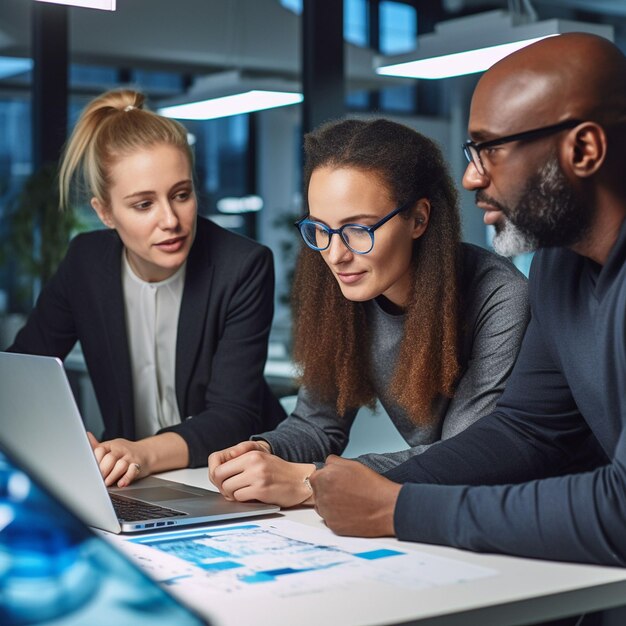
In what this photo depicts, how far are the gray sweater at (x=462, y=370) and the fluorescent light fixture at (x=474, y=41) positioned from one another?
5.21ft

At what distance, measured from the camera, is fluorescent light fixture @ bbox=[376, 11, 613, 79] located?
344 cm

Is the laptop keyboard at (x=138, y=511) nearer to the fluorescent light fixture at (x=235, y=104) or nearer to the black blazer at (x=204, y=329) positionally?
the black blazer at (x=204, y=329)

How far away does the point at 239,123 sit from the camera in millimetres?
9102

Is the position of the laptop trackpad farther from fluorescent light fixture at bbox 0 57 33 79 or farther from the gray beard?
fluorescent light fixture at bbox 0 57 33 79

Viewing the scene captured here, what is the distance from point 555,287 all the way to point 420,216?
0.42m

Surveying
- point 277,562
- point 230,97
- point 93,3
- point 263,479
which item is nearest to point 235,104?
point 230,97

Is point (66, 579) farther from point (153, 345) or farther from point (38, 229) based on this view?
point (38, 229)

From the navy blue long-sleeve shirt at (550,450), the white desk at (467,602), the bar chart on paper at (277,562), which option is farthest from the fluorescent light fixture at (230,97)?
the white desk at (467,602)

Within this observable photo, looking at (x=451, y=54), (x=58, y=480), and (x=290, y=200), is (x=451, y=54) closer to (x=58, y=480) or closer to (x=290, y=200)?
(x=58, y=480)

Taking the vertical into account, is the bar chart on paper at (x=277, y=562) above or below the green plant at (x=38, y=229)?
below

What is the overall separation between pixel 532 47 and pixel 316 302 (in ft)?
2.60

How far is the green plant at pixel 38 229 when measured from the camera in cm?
523

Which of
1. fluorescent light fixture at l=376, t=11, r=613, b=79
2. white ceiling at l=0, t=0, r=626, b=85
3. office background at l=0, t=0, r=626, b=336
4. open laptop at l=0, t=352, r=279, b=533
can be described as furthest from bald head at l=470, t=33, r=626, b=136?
white ceiling at l=0, t=0, r=626, b=85

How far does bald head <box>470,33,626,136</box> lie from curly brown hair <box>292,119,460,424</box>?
0.46m
